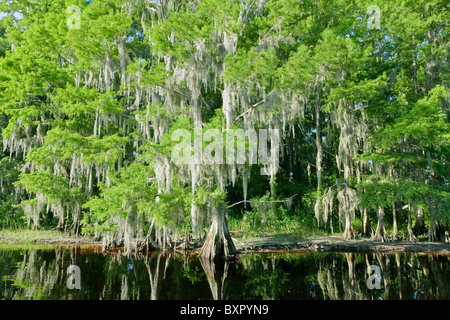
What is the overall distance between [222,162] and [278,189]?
32.7 feet

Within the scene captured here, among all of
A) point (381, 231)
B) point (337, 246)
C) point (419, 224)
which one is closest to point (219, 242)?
point (337, 246)

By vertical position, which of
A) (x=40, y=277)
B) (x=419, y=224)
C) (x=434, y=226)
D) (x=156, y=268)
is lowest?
(x=156, y=268)

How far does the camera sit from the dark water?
19.0 ft

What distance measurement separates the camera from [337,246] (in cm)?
1170

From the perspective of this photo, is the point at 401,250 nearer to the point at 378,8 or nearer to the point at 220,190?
the point at 220,190

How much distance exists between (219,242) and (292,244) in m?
3.61

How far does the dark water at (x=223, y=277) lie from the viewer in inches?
228

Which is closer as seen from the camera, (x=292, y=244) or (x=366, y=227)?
(x=292, y=244)

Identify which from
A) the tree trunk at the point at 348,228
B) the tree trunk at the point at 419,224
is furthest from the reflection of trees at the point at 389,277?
the tree trunk at the point at 419,224

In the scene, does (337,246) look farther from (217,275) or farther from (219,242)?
(217,275)

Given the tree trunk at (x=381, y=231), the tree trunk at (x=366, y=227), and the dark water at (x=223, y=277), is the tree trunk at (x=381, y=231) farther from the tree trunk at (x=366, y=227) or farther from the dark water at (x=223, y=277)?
the dark water at (x=223, y=277)

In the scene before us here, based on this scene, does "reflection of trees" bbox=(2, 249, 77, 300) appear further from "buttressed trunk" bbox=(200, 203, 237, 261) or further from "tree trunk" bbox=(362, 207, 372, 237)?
"tree trunk" bbox=(362, 207, 372, 237)

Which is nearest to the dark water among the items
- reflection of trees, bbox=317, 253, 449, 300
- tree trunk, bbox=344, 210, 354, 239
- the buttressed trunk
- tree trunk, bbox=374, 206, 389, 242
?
reflection of trees, bbox=317, 253, 449, 300

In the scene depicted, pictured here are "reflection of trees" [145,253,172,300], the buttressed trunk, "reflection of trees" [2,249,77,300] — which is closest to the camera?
"reflection of trees" [2,249,77,300]
